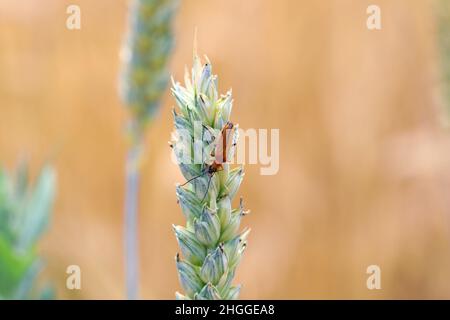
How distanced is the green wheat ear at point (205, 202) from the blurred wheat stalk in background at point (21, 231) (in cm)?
61

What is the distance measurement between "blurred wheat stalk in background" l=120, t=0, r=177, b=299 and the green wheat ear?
1.09 m

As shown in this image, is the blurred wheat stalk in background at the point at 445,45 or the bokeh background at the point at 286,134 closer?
the blurred wheat stalk in background at the point at 445,45

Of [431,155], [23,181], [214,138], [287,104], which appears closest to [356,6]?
[287,104]

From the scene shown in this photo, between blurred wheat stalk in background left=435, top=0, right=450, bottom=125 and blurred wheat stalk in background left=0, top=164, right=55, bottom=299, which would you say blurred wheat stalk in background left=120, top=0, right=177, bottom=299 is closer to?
blurred wheat stalk in background left=0, top=164, right=55, bottom=299

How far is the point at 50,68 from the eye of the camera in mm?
3344

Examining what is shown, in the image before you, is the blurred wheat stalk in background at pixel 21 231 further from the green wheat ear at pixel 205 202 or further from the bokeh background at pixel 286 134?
the bokeh background at pixel 286 134

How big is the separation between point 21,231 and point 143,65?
2.68 feet

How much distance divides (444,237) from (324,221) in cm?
56

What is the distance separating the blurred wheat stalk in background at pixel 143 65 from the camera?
2156mm

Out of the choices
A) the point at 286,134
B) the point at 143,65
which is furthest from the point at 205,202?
the point at 286,134

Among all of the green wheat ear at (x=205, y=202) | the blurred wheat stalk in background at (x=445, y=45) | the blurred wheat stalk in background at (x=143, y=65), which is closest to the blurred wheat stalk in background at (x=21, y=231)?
the blurred wheat stalk in background at (x=143, y=65)

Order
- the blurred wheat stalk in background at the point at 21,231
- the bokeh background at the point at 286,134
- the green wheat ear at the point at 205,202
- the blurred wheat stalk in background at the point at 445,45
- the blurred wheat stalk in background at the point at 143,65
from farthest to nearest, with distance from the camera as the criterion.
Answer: the bokeh background at the point at 286,134
the blurred wheat stalk in background at the point at 445,45
the blurred wheat stalk in background at the point at 143,65
the blurred wheat stalk in background at the point at 21,231
the green wheat ear at the point at 205,202

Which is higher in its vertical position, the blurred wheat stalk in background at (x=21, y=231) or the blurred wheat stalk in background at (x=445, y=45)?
the blurred wheat stalk in background at (x=445, y=45)

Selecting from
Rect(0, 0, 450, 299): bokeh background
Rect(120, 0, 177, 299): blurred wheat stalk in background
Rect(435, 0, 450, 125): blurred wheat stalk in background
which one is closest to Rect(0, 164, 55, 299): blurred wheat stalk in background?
Rect(120, 0, 177, 299): blurred wheat stalk in background
